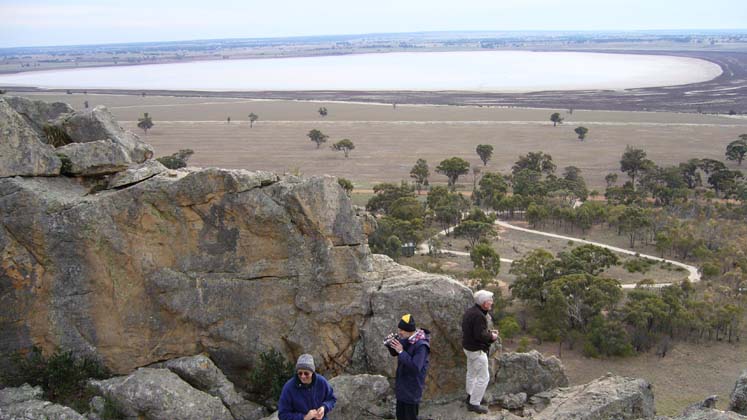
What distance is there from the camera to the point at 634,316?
29.8 meters

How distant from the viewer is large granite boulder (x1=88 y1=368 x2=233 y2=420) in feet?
41.4

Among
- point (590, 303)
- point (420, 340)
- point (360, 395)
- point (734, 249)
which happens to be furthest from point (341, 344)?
point (734, 249)

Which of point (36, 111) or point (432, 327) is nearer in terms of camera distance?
point (432, 327)

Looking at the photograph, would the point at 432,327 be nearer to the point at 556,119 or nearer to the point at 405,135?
the point at 405,135

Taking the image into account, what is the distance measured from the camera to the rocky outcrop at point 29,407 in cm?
1227

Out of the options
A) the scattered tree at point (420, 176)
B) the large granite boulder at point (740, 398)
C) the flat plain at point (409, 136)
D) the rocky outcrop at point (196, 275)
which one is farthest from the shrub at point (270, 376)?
the scattered tree at point (420, 176)

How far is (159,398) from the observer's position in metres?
12.7

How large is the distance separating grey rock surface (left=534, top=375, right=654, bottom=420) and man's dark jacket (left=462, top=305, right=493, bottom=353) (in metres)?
2.12

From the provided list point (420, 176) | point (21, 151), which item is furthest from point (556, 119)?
point (21, 151)

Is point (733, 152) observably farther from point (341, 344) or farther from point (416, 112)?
point (341, 344)

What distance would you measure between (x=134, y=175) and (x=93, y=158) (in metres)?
1.18

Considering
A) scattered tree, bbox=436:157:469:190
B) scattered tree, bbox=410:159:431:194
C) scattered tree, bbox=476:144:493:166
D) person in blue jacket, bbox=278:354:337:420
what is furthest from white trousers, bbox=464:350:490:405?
scattered tree, bbox=476:144:493:166

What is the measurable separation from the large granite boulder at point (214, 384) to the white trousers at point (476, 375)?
460 centimetres

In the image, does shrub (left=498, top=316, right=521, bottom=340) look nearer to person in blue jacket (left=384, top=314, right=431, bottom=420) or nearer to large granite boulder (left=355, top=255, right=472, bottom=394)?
large granite boulder (left=355, top=255, right=472, bottom=394)
